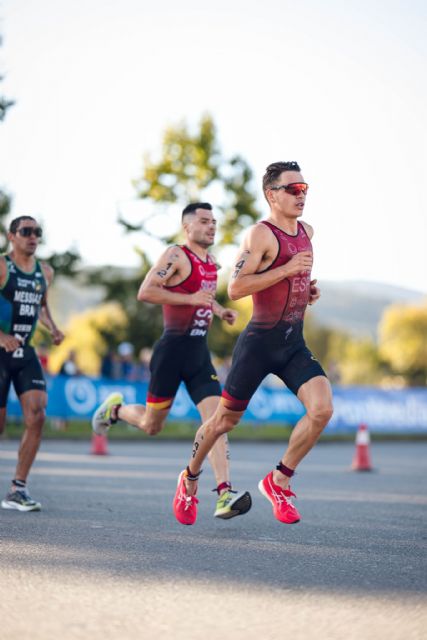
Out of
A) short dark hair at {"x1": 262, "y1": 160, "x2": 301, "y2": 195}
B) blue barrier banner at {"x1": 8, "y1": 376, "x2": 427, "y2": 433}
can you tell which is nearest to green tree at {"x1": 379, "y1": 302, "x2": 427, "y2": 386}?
blue barrier banner at {"x1": 8, "y1": 376, "x2": 427, "y2": 433}

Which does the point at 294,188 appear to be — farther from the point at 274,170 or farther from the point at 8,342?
the point at 8,342

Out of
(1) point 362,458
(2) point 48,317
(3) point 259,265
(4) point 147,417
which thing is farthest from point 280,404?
(3) point 259,265

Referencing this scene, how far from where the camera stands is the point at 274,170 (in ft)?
23.7

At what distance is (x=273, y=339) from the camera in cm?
690

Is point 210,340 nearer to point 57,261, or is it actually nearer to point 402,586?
point 57,261

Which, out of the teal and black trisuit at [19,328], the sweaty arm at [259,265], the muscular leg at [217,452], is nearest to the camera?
the sweaty arm at [259,265]

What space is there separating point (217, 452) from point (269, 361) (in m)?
1.20

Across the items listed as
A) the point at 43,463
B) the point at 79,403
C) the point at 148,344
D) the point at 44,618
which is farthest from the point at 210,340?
the point at 44,618

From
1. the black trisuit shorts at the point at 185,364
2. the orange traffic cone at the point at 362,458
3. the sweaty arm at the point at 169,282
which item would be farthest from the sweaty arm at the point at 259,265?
the orange traffic cone at the point at 362,458

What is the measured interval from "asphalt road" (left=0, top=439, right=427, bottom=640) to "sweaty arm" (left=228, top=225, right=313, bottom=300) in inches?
65.5

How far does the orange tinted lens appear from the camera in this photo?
707 centimetres

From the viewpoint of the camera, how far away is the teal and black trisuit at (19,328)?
848 cm

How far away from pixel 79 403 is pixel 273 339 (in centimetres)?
1668

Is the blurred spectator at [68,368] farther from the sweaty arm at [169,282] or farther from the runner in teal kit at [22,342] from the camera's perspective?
the sweaty arm at [169,282]
